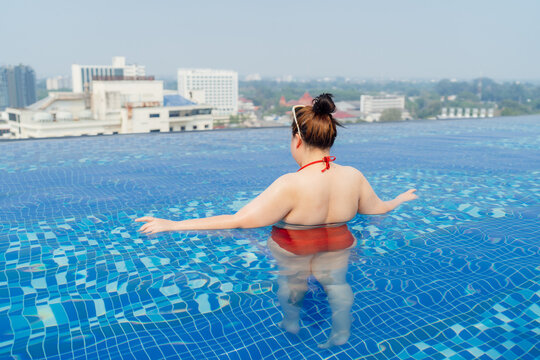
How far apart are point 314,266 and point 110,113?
28.6 m

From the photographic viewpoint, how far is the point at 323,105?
2.18 m

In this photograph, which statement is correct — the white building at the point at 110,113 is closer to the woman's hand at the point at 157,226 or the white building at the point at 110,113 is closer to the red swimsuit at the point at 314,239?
the woman's hand at the point at 157,226

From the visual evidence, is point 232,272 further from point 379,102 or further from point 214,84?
point 214,84

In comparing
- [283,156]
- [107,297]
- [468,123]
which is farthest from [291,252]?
[468,123]

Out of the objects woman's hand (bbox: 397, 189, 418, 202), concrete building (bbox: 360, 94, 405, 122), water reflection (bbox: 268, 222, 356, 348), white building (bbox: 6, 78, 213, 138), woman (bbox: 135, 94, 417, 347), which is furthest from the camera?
concrete building (bbox: 360, 94, 405, 122)

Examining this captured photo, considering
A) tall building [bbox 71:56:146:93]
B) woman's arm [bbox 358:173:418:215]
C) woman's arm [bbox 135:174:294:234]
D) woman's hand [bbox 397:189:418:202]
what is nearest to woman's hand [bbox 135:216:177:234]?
woman's arm [bbox 135:174:294:234]

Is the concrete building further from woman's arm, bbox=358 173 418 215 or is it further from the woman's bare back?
the woman's bare back

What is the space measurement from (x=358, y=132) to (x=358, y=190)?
21.9 ft

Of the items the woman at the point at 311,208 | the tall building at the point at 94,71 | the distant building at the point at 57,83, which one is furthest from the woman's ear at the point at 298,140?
the distant building at the point at 57,83

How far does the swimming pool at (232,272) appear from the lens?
5.56ft

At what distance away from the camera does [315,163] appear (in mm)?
2312

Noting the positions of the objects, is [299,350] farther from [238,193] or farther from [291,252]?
[238,193]

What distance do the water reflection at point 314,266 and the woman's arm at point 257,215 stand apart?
0.43 feet

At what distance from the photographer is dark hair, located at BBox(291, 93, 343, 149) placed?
86.5 inches
